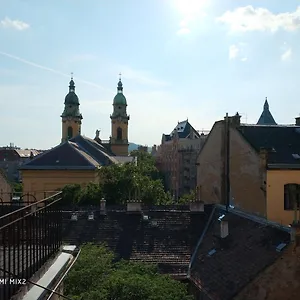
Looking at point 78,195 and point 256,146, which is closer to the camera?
point 256,146

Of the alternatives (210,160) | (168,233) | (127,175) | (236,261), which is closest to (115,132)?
(127,175)

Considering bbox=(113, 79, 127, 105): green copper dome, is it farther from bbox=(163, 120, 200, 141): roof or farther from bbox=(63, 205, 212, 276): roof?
bbox=(63, 205, 212, 276): roof

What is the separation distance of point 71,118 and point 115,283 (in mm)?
61255

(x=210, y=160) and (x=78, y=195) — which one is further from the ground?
(x=210, y=160)

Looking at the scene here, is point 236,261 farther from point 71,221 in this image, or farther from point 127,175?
point 127,175

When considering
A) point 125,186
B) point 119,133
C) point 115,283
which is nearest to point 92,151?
point 125,186

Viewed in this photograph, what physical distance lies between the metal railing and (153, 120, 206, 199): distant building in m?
66.6

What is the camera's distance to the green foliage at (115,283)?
492 inches

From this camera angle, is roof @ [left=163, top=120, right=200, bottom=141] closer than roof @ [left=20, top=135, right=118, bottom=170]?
No

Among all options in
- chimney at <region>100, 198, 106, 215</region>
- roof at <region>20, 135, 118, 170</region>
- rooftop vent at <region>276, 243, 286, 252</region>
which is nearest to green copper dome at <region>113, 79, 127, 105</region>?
roof at <region>20, 135, 118, 170</region>

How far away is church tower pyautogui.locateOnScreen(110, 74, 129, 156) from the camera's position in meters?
76.1

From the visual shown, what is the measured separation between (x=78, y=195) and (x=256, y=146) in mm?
20212

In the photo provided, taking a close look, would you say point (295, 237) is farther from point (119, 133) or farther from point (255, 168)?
point (119, 133)

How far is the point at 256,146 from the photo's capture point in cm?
2322
